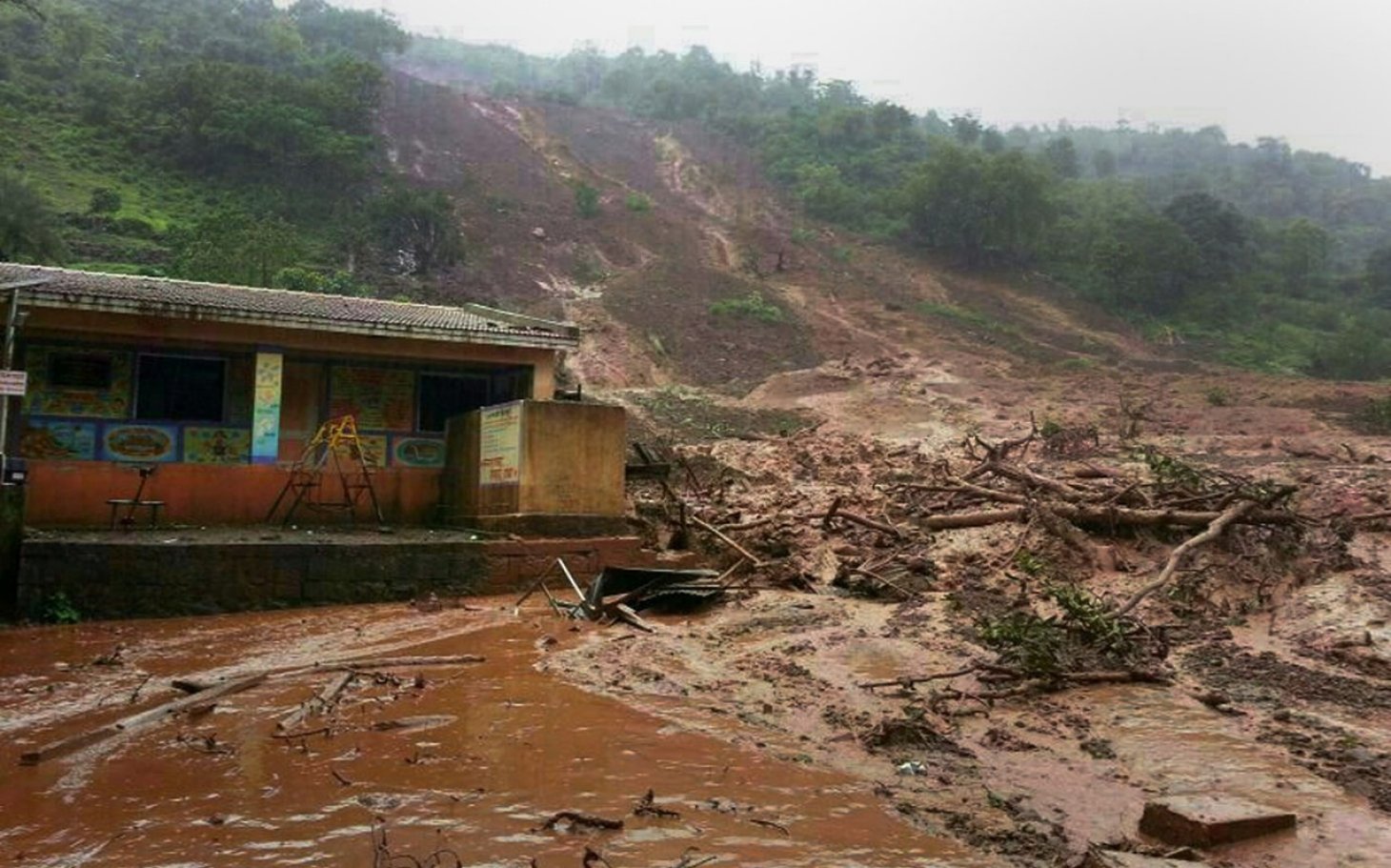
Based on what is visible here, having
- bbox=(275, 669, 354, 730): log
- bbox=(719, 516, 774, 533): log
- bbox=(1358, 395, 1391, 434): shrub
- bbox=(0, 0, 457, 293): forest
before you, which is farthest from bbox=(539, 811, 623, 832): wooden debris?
bbox=(0, 0, 457, 293): forest

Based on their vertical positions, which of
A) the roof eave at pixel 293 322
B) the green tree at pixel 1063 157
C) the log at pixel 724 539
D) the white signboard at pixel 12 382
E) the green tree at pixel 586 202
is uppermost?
the green tree at pixel 1063 157

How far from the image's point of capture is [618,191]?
167ft

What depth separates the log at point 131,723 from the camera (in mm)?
5473

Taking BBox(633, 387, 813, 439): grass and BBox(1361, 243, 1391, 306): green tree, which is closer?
BBox(633, 387, 813, 439): grass

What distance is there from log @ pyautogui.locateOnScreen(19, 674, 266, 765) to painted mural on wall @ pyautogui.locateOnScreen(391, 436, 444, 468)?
7747 millimetres

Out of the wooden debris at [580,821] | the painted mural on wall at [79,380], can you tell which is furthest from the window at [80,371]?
the wooden debris at [580,821]

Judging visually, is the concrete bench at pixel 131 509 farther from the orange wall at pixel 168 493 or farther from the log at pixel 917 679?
the log at pixel 917 679

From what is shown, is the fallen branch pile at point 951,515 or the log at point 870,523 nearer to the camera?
the fallen branch pile at point 951,515

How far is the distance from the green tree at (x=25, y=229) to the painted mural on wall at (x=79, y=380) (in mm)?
15256

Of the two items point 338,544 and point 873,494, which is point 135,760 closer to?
point 338,544

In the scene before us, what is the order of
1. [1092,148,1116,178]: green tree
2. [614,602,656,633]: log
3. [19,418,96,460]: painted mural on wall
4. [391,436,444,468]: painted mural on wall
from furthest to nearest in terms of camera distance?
[1092,148,1116,178]: green tree < [391,436,444,468]: painted mural on wall < [19,418,96,460]: painted mural on wall < [614,602,656,633]: log

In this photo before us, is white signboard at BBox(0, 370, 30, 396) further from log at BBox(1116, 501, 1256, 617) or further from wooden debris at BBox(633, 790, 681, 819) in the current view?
log at BBox(1116, 501, 1256, 617)

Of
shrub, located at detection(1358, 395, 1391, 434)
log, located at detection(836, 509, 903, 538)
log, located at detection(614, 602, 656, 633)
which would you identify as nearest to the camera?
log, located at detection(614, 602, 656, 633)

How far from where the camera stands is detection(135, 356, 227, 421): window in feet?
43.8
